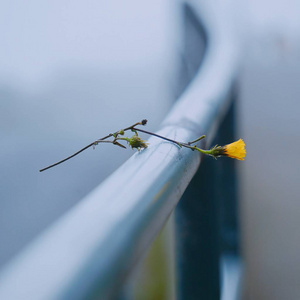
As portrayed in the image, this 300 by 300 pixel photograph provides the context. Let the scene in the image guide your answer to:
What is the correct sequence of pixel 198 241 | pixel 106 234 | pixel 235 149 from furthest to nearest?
1. pixel 198 241
2. pixel 235 149
3. pixel 106 234

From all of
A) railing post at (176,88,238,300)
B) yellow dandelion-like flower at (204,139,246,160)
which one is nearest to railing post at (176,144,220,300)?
railing post at (176,88,238,300)

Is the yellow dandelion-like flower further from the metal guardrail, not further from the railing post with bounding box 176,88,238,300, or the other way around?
the railing post with bounding box 176,88,238,300

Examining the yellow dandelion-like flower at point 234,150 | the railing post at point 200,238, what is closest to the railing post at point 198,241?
the railing post at point 200,238

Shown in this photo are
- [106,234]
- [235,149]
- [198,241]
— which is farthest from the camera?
[198,241]

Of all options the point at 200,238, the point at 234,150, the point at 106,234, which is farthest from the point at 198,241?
the point at 106,234

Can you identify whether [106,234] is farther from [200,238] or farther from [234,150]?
[200,238]

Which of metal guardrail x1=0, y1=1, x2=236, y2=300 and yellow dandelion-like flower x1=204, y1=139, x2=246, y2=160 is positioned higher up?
yellow dandelion-like flower x1=204, y1=139, x2=246, y2=160

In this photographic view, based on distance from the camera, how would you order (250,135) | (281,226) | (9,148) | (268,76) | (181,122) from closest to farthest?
(181,122)
(281,226)
(250,135)
(268,76)
(9,148)

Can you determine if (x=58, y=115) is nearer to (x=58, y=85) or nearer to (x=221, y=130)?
(x=58, y=85)

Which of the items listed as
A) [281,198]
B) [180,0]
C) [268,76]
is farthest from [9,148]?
[180,0]
